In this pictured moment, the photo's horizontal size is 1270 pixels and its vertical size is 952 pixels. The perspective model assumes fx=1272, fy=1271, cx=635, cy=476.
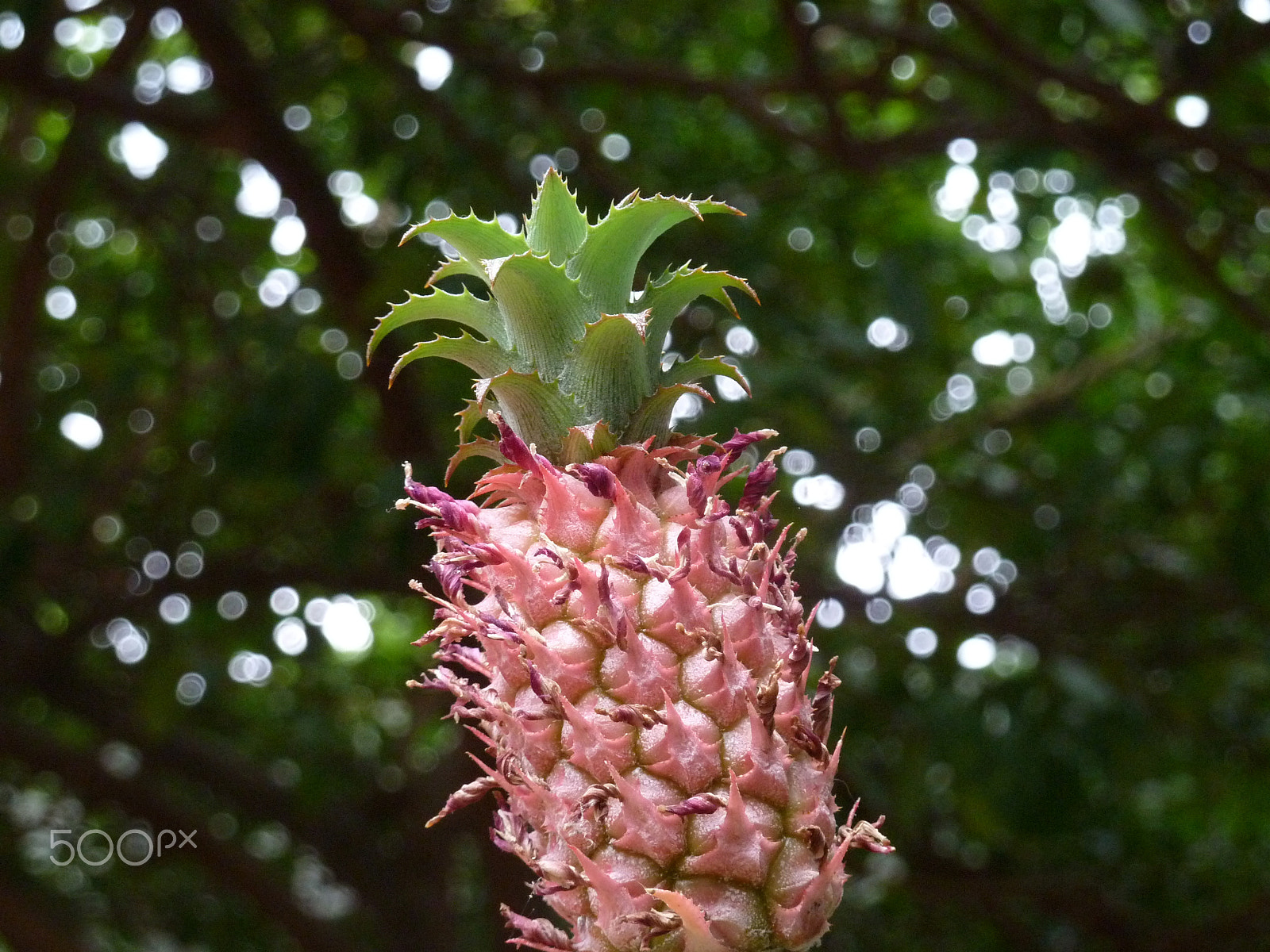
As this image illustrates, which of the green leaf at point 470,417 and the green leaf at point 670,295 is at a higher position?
the green leaf at point 670,295

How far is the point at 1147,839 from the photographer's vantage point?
24.1ft

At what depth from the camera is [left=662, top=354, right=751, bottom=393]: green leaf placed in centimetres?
143

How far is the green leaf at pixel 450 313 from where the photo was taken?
1.42 meters

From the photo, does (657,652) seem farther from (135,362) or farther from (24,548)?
(135,362)

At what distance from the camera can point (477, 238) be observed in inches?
56.1

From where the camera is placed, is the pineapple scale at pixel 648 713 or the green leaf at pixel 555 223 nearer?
the pineapple scale at pixel 648 713

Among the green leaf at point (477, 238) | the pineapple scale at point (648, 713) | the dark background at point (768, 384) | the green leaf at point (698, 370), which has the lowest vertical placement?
the dark background at point (768, 384)

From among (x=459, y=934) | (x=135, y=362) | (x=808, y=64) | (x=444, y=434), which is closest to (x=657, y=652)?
(x=808, y=64)

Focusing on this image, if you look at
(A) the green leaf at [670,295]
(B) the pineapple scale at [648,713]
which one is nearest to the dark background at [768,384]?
(A) the green leaf at [670,295]

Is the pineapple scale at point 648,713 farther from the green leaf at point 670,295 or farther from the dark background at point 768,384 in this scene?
the dark background at point 768,384

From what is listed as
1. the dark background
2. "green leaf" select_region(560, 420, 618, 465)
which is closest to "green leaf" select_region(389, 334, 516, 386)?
"green leaf" select_region(560, 420, 618, 465)

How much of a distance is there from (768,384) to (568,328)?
8.72 feet

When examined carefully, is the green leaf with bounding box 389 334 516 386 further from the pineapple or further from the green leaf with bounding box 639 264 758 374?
the green leaf with bounding box 639 264 758 374

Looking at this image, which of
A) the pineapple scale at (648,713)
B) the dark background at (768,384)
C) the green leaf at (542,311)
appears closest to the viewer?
the pineapple scale at (648,713)
